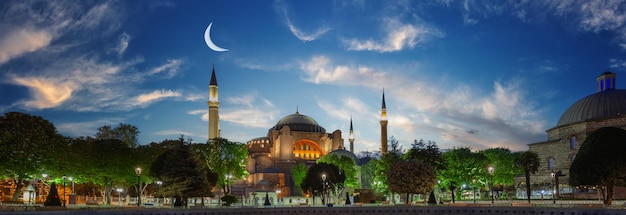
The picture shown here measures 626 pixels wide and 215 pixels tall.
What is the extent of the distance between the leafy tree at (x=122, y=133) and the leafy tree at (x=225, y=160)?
1012 centimetres

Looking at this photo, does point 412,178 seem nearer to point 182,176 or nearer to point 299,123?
point 182,176

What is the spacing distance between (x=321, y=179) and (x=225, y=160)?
13.3 m

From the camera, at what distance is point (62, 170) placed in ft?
169

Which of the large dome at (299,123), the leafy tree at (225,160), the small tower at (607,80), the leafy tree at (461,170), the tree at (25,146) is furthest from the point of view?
the large dome at (299,123)

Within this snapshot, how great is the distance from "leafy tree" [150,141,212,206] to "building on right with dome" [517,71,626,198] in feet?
139

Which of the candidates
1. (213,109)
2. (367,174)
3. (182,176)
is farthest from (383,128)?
(182,176)

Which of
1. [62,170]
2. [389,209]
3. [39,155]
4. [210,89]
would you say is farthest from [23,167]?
[210,89]

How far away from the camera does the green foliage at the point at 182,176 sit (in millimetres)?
47156

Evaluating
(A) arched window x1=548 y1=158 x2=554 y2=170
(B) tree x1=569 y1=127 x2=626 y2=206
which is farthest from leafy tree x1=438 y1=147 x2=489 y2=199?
(B) tree x1=569 y1=127 x2=626 y2=206

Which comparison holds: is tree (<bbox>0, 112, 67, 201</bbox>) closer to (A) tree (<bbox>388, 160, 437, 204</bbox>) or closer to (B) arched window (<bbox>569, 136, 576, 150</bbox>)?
(A) tree (<bbox>388, 160, 437, 204</bbox>)

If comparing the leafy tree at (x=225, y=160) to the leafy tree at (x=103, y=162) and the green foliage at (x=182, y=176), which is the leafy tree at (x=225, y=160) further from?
the green foliage at (x=182, y=176)

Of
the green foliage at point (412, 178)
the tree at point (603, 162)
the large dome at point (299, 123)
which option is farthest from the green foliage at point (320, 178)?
the large dome at point (299, 123)

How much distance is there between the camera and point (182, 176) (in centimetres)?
4744

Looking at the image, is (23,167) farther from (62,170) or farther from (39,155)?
(62,170)
